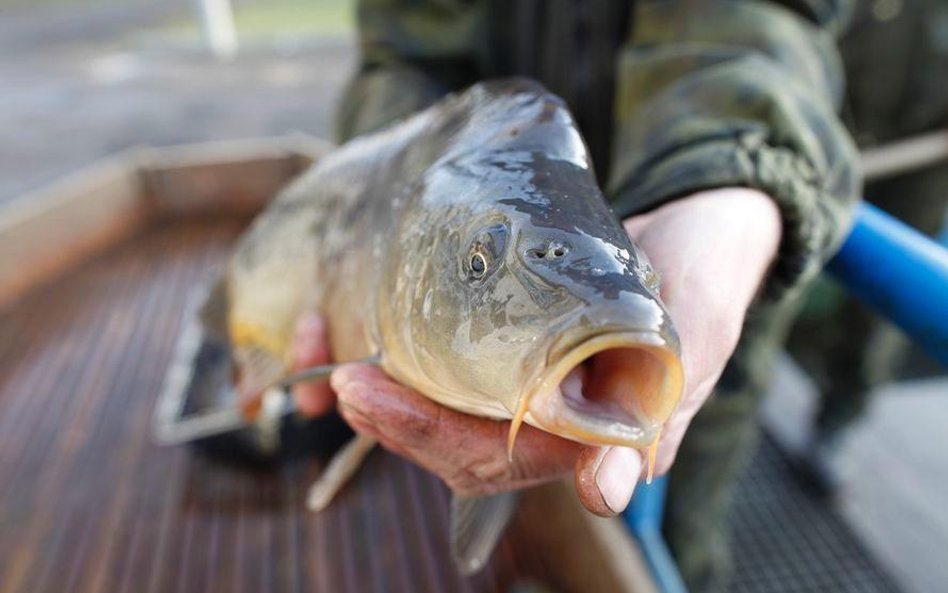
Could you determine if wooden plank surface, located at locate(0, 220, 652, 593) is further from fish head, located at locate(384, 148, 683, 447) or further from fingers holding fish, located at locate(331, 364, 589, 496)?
fish head, located at locate(384, 148, 683, 447)

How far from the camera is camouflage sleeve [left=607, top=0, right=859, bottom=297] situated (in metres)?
1.30

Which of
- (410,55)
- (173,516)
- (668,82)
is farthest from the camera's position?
(173,516)

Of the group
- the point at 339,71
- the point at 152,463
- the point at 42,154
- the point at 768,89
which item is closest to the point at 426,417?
the point at 768,89

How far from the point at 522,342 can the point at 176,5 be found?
975 inches

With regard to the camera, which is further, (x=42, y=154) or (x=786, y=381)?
(x=42, y=154)

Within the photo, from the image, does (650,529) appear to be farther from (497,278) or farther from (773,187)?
(497,278)

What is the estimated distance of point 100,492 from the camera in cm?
252

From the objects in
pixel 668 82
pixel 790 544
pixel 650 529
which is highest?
pixel 668 82

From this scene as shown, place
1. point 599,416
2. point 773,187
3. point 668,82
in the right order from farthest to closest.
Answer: point 668,82 → point 773,187 → point 599,416

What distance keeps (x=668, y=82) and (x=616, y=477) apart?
1.13 meters

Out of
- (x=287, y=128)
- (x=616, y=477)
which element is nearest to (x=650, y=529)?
(x=616, y=477)

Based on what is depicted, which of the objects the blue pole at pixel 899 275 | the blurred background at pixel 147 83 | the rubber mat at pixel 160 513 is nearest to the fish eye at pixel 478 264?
the blue pole at pixel 899 275

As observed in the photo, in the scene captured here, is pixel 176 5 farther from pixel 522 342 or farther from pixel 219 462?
pixel 522 342

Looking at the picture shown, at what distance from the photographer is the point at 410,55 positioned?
226 cm
